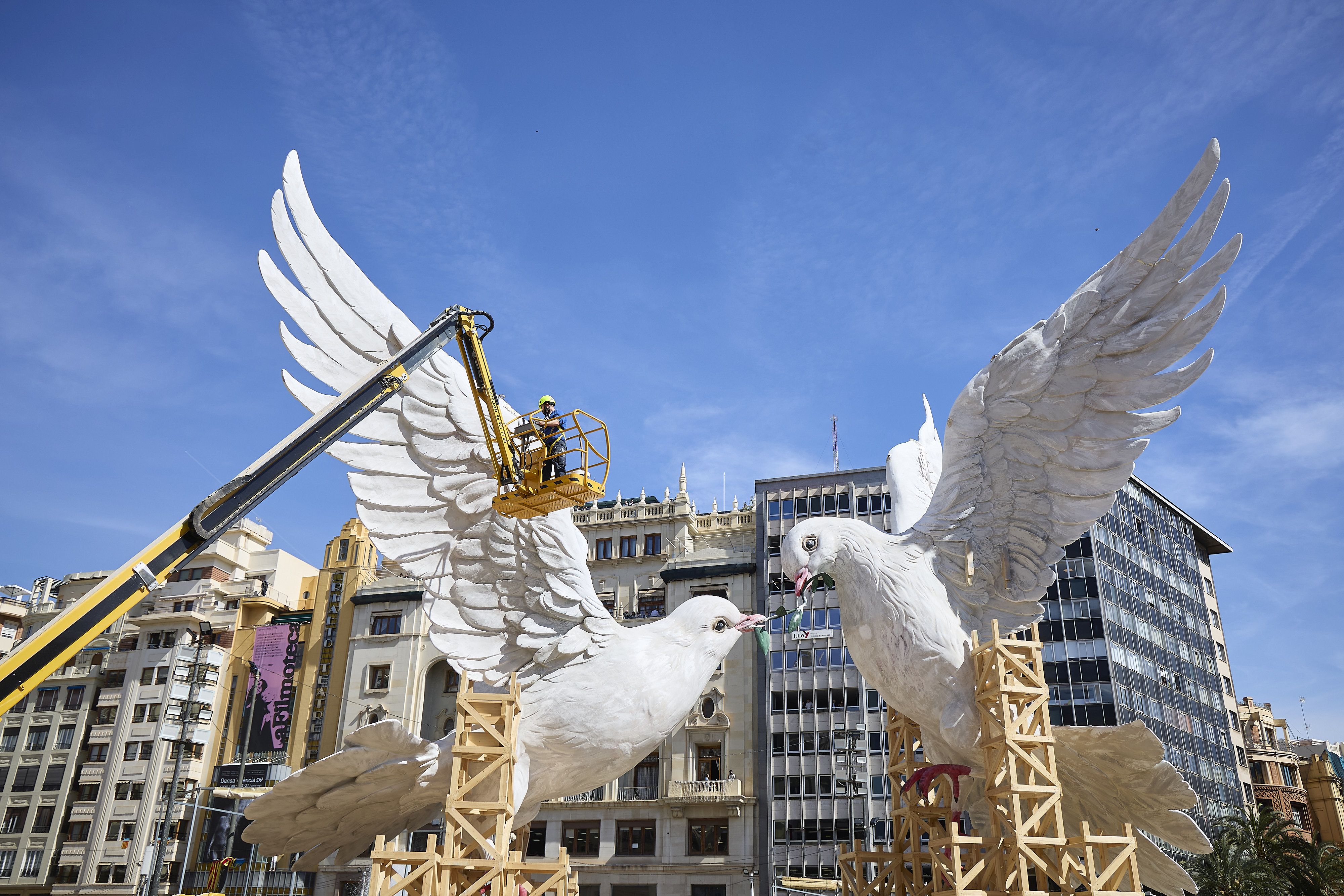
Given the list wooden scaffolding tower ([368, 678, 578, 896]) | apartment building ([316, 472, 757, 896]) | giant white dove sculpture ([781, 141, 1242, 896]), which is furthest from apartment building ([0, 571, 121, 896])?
giant white dove sculpture ([781, 141, 1242, 896])

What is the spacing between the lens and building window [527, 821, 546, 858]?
126 feet

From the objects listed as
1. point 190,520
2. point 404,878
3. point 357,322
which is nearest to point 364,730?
point 404,878

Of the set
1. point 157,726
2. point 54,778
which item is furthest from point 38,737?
point 157,726

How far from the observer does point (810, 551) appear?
539 inches

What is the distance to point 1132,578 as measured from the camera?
41.9 meters

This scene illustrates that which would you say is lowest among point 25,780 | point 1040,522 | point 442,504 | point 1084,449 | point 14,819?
point 14,819

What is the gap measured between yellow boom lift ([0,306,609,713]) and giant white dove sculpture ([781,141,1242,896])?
362 centimetres

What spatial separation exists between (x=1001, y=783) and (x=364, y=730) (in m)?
7.69

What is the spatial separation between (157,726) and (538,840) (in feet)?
61.5

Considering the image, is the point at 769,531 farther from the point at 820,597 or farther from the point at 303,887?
the point at 303,887

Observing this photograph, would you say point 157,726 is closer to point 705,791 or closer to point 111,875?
point 111,875

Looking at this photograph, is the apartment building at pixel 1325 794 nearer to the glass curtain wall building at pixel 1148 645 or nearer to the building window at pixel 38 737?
the glass curtain wall building at pixel 1148 645

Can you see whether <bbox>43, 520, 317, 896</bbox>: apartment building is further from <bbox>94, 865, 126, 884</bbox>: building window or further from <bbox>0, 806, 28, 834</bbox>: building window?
<bbox>0, 806, 28, 834</bbox>: building window

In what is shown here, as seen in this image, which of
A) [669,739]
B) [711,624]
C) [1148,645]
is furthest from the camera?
[1148,645]
